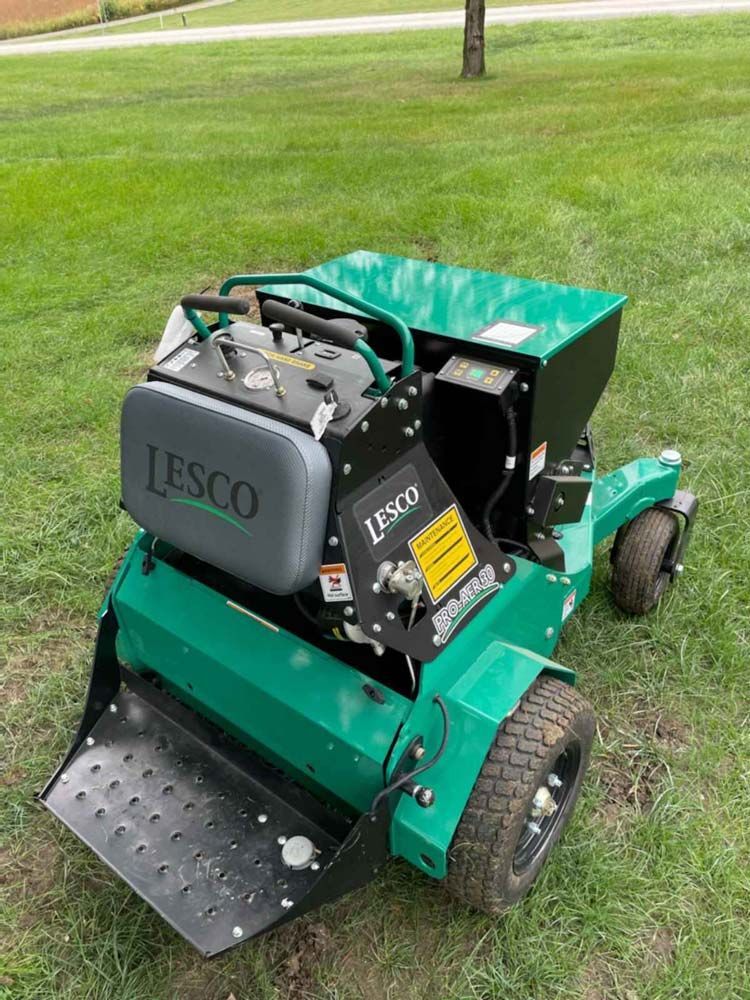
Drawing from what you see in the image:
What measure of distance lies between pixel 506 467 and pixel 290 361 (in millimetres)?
618

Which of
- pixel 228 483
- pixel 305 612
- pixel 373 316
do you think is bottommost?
pixel 305 612

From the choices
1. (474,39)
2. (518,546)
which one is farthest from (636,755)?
(474,39)

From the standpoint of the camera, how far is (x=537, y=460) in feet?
6.99

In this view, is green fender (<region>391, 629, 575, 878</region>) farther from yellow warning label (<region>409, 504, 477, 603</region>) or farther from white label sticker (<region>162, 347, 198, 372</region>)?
white label sticker (<region>162, 347, 198, 372</region>)

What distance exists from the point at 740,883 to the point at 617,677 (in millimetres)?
729

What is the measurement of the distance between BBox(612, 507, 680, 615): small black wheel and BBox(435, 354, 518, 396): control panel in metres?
1.10

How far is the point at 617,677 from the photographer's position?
267 cm

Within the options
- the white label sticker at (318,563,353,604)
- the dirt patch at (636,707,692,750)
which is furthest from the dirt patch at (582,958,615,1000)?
the white label sticker at (318,563,353,604)

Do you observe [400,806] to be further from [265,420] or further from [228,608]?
[265,420]

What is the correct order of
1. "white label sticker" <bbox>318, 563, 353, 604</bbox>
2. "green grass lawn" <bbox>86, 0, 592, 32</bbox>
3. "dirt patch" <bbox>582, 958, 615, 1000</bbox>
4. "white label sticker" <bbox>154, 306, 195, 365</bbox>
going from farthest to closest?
"green grass lawn" <bbox>86, 0, 592, 32</bbox> < "white label sticker" <bbox>154, 306, 195, 365</bbox> < "dirt patch" <bbox>582, 958, 615, 1000</bbox> < "white label sticker" <bbox>318, 563, 353, 604</bbox>

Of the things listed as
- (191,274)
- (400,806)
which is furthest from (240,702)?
(191,274)

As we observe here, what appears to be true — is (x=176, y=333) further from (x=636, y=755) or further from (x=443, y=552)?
(x=636, y=755)

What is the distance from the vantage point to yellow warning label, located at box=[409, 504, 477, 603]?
5.99 ft

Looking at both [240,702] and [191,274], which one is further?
[191,274]
